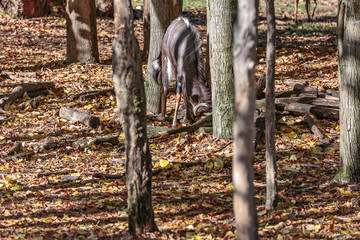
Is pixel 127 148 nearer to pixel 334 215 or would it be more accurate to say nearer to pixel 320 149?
pixel 334 215

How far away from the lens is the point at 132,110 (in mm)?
4922

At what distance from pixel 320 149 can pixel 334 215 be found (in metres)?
2.41

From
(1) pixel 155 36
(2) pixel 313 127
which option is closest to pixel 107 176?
(2) pixel 313 127

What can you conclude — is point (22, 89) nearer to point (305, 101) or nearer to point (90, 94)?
point (90, 94)

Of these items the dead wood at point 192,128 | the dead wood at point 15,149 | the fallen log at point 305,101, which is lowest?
the dead wood at point 15,149

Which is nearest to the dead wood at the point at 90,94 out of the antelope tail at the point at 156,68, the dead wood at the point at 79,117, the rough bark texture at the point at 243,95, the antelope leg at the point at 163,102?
the dead wood at the point at 79,117

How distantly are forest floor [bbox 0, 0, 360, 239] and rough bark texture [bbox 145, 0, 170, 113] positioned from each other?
84 cm

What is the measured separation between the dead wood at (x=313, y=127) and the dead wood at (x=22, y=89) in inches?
227

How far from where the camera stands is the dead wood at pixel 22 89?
1086cm

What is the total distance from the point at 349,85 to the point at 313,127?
252 cm

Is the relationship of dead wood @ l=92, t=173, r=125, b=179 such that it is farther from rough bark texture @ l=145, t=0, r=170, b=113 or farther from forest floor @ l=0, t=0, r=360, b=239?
rough bark texture @ l=145, t=0, r=170, b=113

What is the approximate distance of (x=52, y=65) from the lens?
1427cm

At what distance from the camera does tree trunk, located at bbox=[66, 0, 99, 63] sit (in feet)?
46.2

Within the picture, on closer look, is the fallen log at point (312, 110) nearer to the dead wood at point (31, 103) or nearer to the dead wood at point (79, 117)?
the dead wood at point (79, 117)
